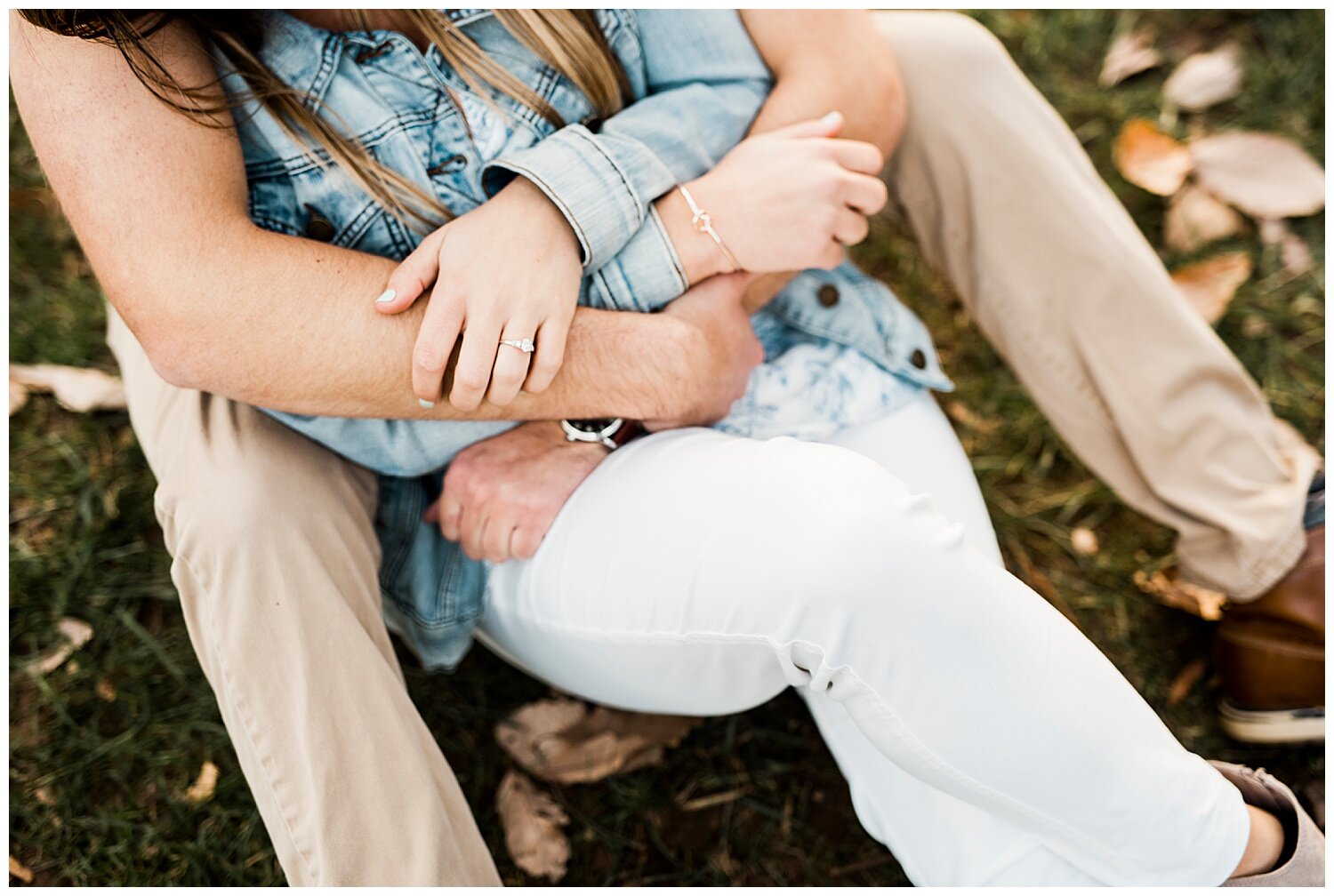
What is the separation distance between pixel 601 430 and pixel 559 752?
0.64 metres

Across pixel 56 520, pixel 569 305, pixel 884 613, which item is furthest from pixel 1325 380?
pixel 56 520

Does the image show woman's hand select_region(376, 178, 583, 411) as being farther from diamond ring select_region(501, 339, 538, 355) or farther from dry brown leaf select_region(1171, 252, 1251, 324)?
dry brown leaf select_region(1171, 252, 1251, 324)

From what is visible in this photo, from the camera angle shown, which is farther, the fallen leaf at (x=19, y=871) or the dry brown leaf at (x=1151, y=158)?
the dry brown leaf at (x=1151, y=158)

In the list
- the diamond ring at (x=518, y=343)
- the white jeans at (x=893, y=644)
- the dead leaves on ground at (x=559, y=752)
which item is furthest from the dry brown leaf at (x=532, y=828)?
the diamond ring at (x=518, y=343)

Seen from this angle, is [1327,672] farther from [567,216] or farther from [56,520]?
[56,520]

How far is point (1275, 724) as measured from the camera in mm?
1605

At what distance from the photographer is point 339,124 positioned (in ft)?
4.02

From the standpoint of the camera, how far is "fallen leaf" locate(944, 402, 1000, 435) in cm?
206

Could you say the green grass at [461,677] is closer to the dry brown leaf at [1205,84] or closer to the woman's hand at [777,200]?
the dry brown leaf at [1205,84]

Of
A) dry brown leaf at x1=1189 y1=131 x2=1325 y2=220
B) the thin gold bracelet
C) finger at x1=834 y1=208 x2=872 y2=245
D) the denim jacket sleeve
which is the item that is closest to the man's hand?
the denim jacket sleeve

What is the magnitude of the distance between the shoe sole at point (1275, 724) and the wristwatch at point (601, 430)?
1146 mm

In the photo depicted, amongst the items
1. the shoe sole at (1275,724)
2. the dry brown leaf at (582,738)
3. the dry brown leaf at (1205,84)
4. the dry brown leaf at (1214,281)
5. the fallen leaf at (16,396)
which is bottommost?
the dry brown leaf at (582,738)

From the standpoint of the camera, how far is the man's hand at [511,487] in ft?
4.11

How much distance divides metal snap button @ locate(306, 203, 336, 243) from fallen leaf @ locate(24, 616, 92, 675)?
3.09 ft
